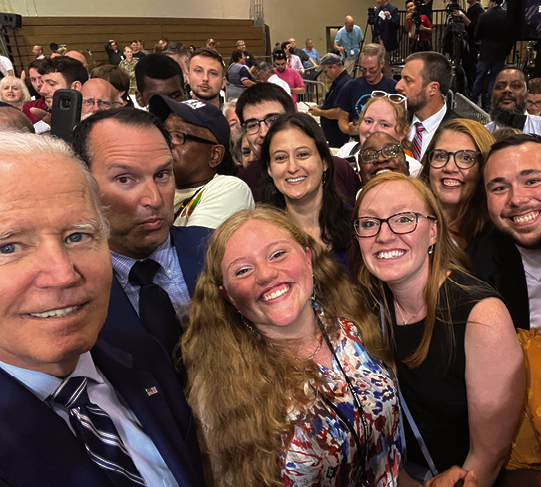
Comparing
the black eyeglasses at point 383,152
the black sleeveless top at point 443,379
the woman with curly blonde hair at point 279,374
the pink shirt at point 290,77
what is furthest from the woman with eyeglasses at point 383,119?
the pink shirt at point 290,77

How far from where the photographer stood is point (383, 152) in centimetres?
270

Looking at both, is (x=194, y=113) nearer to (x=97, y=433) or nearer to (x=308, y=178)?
(x=308, y=178)

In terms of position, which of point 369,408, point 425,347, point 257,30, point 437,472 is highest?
point 257,30

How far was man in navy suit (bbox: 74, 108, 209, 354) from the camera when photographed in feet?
5.12

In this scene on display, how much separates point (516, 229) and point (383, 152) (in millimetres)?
948

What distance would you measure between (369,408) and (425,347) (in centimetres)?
33

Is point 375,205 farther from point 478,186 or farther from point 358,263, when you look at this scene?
point 478,186

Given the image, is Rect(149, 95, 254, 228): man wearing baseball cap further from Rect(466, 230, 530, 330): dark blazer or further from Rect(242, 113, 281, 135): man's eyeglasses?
Rect(466, 230, 530, 330): dark blazer

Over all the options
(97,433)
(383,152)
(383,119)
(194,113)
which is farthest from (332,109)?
(97,433)

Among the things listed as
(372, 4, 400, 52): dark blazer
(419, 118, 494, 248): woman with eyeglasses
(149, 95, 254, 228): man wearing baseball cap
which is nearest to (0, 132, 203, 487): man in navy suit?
(149, 95, 254, 228): man wearing baseball cap

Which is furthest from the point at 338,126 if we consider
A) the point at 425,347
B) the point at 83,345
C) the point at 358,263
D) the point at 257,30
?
the point at 257,30

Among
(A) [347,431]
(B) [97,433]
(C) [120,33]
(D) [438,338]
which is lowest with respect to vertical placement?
(A) [347,431]

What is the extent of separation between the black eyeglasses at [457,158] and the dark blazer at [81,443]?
1.85m

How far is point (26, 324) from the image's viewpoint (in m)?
0.90
